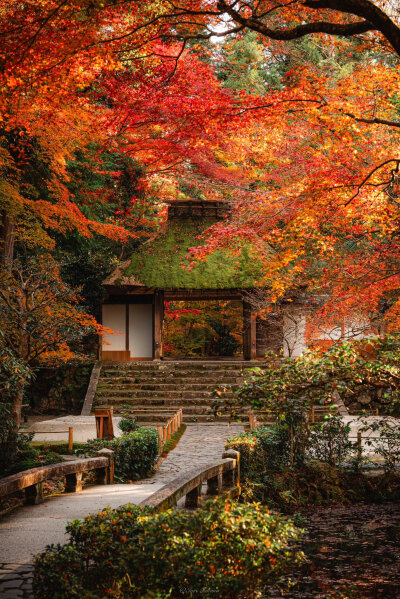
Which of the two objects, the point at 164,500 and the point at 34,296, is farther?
the point at 34,296

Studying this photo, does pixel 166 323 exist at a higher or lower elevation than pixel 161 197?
lower

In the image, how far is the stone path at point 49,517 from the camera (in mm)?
4723

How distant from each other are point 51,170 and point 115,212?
240 inches

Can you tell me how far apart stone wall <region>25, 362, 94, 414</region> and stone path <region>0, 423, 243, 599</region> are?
9459 millimetres

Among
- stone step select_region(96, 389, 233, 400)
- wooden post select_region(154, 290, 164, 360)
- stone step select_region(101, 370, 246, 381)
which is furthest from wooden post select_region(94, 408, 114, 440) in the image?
wooden post select_region(154, 290, 164, 360)

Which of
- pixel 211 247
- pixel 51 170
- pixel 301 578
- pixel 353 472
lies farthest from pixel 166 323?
pixel 301 578

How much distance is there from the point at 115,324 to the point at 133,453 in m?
12.6

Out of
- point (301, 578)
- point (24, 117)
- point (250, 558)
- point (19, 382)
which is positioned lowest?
point (301, 578)

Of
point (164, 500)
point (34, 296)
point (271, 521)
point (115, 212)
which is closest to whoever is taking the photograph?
point (271, 521)

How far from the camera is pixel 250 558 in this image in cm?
430

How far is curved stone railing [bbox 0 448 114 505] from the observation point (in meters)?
6.54

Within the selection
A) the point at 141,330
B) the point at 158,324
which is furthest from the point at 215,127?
the point at 141,330

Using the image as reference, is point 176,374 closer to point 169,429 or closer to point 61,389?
point 61,389

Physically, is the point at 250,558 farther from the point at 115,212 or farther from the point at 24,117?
the point at 115,212
